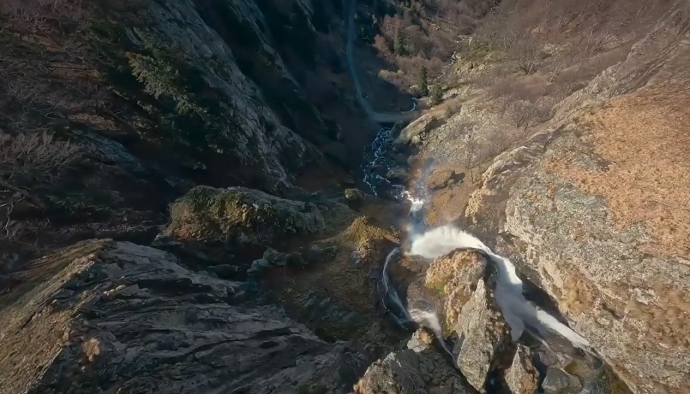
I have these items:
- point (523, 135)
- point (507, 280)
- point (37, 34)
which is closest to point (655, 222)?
point (507, 280)

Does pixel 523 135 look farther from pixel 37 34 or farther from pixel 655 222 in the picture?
pixel 37 34

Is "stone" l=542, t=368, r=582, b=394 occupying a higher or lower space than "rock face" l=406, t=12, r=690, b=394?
lower

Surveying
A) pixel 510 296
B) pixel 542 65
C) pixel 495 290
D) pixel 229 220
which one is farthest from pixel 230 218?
pixel 542 65

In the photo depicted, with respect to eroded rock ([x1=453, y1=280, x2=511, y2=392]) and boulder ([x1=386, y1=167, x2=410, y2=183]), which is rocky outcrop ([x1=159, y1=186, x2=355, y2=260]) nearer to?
eroded rock ([x1=453, y1=280, x2=511, y2=392])

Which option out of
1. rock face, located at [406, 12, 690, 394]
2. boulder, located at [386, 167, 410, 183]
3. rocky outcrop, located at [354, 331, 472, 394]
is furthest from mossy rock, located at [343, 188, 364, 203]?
rocky outcrop, located at [354, 331, 472, 394]

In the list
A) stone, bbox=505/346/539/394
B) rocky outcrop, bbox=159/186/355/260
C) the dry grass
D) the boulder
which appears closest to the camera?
stone, bbox=505/346/539/394

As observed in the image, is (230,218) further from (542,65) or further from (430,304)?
(542,65)

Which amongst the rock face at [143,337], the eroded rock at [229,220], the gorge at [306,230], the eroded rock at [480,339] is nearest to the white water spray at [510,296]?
the gorge at [306,230]
